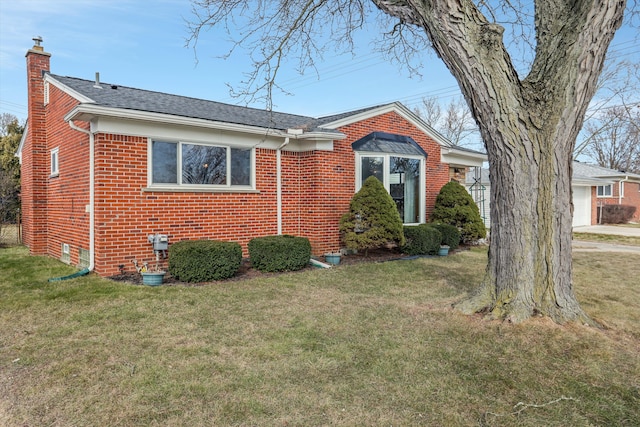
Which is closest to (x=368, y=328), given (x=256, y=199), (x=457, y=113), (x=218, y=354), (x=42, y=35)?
(x=218, y=354)

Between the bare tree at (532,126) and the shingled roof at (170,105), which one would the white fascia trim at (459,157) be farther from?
the bare tree at (532,126)

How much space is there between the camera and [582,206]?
23.2 meters

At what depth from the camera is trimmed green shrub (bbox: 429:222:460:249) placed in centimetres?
1113

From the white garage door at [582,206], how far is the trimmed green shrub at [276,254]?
20941 mm

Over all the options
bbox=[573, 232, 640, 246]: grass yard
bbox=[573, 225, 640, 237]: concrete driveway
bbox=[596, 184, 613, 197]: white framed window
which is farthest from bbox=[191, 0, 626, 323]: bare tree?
bbox=[596, 184, 613, 197]: white framed window

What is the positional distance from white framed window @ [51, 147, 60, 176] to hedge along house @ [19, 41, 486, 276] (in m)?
0.03

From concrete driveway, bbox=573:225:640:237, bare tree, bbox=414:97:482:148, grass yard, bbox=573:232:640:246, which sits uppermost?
bare tree, bbox=414:97:482:148

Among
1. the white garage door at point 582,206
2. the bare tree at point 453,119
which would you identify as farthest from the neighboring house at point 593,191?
the bare tree at point 453,119

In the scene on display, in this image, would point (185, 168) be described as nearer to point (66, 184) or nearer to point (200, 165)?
point (200, 165)

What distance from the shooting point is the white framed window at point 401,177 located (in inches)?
414

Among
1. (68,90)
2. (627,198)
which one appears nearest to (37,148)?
(68,90)

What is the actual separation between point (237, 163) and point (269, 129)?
3.45ft

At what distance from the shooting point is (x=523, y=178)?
180 inches

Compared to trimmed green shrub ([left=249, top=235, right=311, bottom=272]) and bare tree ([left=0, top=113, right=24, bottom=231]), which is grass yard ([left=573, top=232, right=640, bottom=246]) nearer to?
trimmed green shrub ([left=249, top=235, right=311, bottom=272])
